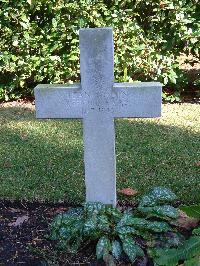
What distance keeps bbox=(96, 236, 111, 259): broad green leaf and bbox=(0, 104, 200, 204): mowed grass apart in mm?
937

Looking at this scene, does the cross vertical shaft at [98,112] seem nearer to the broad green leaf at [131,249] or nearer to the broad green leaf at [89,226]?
the broad green leaf at [89,226]

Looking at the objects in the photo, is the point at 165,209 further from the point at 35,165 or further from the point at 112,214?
the point at 35,165

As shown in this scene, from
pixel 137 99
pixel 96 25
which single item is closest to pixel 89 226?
pixel 137 99

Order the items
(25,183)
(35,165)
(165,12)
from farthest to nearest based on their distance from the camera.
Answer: (165,12)
(35,165)
(25,183)

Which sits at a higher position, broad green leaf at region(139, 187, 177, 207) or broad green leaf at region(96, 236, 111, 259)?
broad green leaf at region(139, 187, 177, 207)

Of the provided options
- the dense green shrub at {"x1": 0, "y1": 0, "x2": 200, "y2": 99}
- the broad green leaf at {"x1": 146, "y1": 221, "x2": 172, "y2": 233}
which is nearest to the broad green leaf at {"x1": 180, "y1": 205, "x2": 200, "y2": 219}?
the broad green leaf at {"x1": 146, "y1": 221, "x2": 172, "y2": 233}

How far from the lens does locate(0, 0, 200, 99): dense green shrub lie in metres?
6.95

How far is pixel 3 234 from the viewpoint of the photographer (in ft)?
11.9

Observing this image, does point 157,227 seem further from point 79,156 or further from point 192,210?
point 79,156

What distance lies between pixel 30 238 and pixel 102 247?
1.88 ft

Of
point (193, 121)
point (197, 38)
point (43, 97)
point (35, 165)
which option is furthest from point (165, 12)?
point (43, 97)

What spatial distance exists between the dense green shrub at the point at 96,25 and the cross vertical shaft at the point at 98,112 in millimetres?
3574

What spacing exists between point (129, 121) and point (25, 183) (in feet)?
7.21

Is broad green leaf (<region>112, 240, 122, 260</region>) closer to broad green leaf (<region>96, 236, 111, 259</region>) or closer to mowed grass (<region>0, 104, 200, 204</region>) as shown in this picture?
broad green leaf (<region>96, 236, 111, 259</region>)
